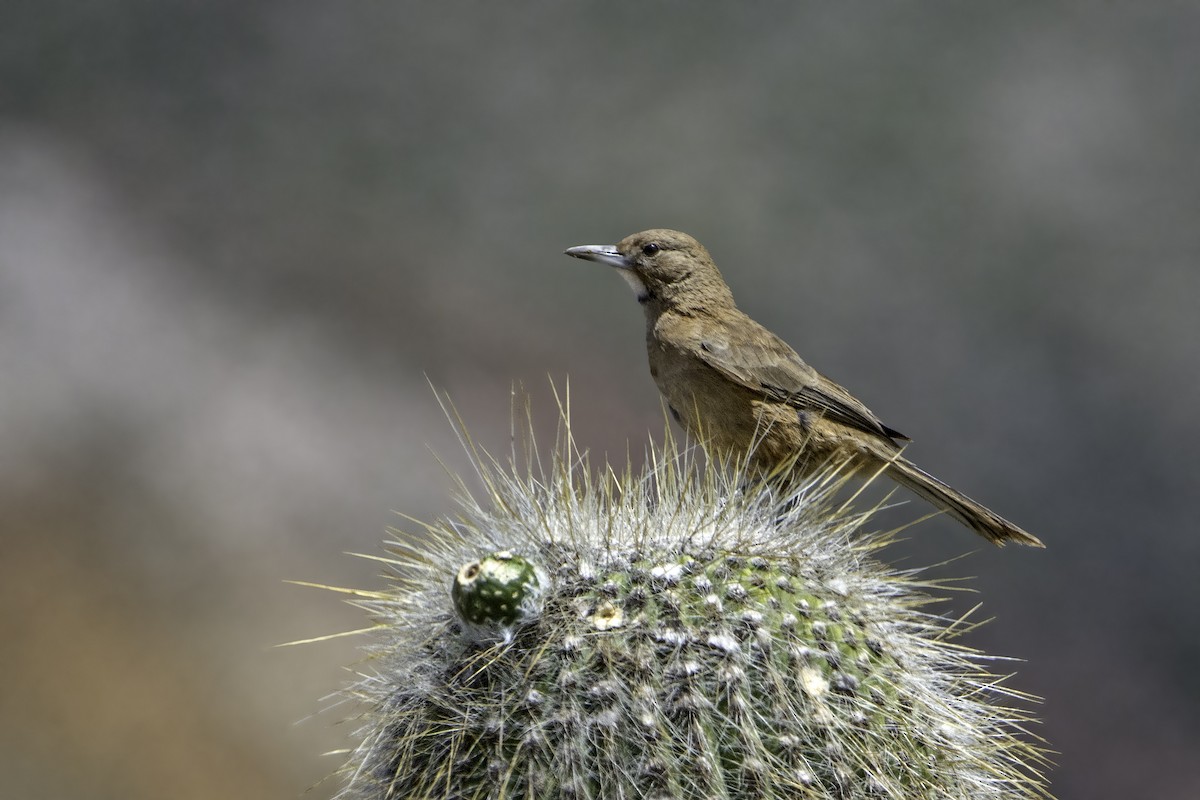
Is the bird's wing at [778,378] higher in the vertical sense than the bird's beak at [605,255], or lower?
lower

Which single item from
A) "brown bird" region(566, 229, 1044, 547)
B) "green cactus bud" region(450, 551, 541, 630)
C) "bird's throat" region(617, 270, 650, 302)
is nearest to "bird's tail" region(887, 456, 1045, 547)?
"brown bird" region(566, 229, 1044, 547)

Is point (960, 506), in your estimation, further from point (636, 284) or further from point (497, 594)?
point (497, 594)

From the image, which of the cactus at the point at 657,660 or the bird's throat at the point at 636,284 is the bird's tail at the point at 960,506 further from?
the bird's throat at the point at 636,284

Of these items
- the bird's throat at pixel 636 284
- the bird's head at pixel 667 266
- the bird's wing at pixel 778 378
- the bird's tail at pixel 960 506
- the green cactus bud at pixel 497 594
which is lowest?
the green cactus bud at pixel 497 594

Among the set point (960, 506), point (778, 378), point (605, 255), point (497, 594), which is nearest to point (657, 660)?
point (497, 594)

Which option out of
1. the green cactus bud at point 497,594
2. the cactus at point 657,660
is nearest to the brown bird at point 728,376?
the cactus at point 657,660

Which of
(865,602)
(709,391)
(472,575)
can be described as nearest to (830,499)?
(865,602)
